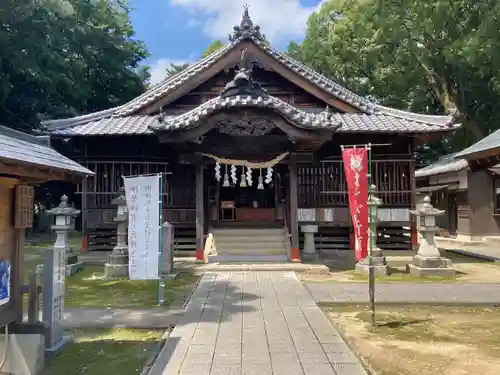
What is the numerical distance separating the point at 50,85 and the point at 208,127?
1559 centimetres

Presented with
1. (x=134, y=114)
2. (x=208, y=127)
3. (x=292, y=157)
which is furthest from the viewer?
(x=134, y=114)

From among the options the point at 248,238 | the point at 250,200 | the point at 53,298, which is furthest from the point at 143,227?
the point at 250,200

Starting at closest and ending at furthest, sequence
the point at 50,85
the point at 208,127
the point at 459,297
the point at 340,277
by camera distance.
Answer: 1. the point at 459,297
2. the point at 340,277
3. the point at 208,127
4. the point at 50,85

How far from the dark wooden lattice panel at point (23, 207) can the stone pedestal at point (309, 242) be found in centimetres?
963

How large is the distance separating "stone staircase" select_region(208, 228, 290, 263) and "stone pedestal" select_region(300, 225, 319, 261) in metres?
0.72

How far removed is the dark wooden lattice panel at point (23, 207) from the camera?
604 cm

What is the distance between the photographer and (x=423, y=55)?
27297mm

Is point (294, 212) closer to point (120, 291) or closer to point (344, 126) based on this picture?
point (344, 126)

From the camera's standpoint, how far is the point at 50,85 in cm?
2455

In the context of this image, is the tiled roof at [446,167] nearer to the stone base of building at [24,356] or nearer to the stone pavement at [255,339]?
the stone pavement at [255,339]

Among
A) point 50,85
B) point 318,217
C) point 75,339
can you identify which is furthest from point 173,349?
point 50,85

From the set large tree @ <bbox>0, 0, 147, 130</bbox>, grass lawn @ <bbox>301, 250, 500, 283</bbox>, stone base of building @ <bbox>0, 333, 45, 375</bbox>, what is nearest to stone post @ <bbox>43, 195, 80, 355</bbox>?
stone base of building @ <bbox>0, 333, 45, 375</bbox>

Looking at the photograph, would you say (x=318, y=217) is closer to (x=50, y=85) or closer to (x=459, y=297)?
(x=459, y=297)

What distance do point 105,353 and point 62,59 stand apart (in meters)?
22.5
